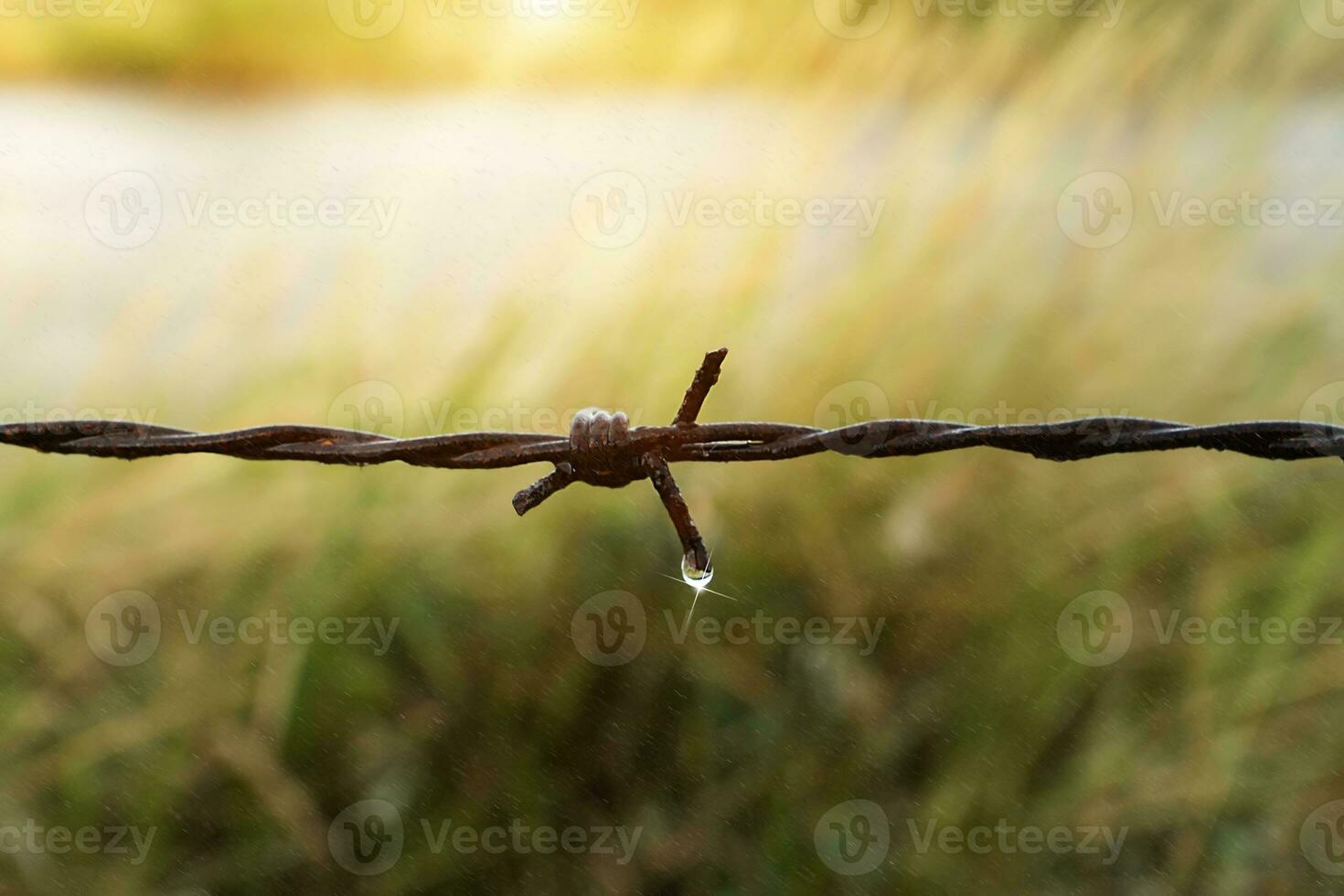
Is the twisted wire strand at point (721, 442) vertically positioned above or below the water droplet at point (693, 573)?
above

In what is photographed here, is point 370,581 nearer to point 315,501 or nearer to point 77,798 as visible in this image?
point 315,501

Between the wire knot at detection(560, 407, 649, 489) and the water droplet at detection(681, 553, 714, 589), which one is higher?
the wire knot at detection(560, 407, 649, 489)

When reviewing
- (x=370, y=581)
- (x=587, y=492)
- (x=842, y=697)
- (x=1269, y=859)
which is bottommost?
(x=1269, y=859)

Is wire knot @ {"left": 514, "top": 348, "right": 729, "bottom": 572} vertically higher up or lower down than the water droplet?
higher up

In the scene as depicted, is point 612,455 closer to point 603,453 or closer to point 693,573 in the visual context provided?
point 603,453

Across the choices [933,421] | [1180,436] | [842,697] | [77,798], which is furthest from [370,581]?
[1180,436]

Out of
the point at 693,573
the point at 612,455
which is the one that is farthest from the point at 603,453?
the point at 693,573

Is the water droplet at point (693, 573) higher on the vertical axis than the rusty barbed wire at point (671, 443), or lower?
lower

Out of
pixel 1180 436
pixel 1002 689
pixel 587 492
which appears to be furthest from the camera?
pixel 587 492
